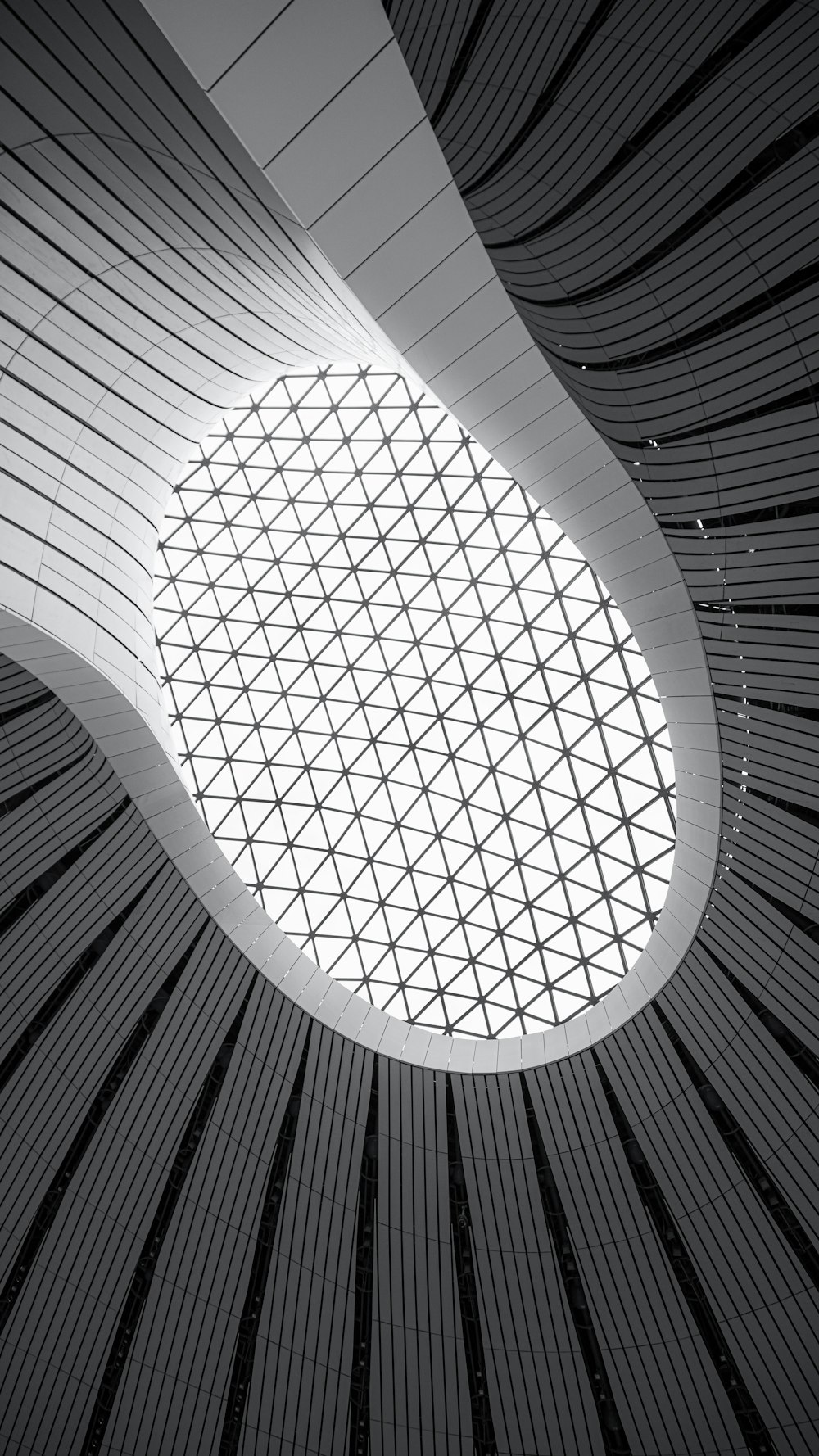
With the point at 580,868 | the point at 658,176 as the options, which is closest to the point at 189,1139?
the point at 580,868

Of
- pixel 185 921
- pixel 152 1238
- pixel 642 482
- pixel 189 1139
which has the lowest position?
pixel 152 1238

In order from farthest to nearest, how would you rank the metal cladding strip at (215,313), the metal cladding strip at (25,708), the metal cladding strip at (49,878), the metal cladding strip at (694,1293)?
the metal cladding strip at (694,1293), the metal cladding strip at (49,878), the metal cladding strip at (25,708), the metal cladding strip at (215,313)

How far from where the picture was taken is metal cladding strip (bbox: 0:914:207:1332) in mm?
18641

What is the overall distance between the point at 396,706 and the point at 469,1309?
14.7 metres

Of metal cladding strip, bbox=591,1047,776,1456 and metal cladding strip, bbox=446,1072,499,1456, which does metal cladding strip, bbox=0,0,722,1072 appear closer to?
metal cladding strip, bbox=591,1047,776,1456

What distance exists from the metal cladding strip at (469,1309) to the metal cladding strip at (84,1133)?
6.85 metres

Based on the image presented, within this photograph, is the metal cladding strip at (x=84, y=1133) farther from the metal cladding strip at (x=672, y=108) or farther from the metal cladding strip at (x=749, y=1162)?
the metal cladding strip at (x=672, y=108)

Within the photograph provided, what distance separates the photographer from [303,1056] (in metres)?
20.8

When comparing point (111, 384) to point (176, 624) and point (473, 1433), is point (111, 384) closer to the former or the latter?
point (176, 624)

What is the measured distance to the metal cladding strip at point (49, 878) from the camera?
57.3 feet

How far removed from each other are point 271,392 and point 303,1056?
1785cm

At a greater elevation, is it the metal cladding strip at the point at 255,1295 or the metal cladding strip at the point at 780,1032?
the metal cladding strip at the point at 780,1032

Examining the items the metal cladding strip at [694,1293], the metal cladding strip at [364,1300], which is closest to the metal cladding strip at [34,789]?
the metal cladding strip at [364,1300]

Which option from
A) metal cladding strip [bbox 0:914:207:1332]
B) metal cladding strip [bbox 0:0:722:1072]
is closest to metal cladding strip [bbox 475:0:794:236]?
metal cladding strip [bbox 0:0:722:1072]
